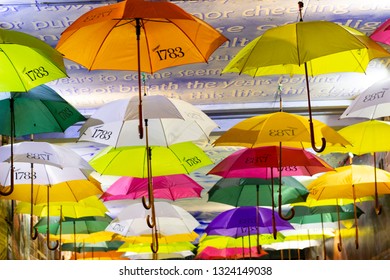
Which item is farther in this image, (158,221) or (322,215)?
(322,215)

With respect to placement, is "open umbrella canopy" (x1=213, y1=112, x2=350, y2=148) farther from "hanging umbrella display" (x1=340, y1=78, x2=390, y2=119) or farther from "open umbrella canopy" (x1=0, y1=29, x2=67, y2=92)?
"open umbrella canopy" (x1=0, y1=29, x2=67, y2=92)

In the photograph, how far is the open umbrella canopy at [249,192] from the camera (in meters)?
7.76

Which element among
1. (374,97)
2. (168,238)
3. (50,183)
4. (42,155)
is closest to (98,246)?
(168,238)

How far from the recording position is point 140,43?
5.36m

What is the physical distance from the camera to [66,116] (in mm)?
5711

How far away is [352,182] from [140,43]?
2527 millimetres

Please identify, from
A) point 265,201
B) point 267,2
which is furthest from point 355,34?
point 265,201

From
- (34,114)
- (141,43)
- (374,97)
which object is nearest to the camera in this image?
(374,97)

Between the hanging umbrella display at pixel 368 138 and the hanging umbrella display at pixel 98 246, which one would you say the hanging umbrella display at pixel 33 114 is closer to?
the hanging umbrella display at pixel 368 138

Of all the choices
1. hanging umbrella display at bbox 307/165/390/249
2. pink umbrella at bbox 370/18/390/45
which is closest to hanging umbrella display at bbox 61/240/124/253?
hanging umbrella display at bbox 307/165/390/249

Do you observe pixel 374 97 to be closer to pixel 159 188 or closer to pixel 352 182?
pixel 352 182

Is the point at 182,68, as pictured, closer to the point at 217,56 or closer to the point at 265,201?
the point at 217,56

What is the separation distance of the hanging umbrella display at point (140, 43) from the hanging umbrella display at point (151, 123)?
51 cm

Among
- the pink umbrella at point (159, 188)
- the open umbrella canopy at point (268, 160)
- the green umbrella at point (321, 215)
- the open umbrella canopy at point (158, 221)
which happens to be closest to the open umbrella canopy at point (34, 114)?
the open umbrella canopy at point (268, 160)
